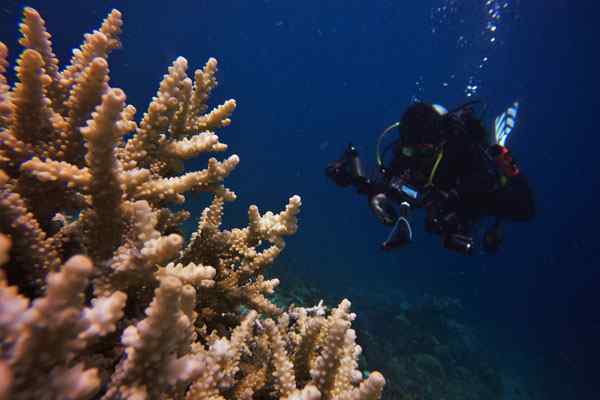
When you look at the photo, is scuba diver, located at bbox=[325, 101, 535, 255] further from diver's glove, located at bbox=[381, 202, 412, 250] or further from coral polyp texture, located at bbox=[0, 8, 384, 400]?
coral polyp texture, located at bbox=[0, 8, 384, 400]

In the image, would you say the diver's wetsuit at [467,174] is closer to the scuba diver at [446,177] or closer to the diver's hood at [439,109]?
the scuba diver at [446,177]

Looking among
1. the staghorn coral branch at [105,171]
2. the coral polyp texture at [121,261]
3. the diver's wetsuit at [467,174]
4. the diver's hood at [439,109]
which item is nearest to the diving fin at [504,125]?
the diver's wetsuit at [467,174]

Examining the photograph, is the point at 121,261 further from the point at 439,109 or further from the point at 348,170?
the point at 439,109

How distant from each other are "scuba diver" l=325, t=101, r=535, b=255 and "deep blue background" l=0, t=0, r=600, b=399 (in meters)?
13.0

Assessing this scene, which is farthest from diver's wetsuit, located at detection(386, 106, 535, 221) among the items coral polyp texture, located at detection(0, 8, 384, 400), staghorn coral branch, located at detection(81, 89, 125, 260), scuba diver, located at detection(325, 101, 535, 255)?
staghorn coral branch, located at detection(81, 89, 125, 260)

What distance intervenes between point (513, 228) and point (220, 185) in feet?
301

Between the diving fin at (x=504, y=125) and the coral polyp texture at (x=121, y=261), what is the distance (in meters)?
5.14

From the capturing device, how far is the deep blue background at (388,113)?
1199 inches

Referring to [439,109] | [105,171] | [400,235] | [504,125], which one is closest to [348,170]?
[400,235]

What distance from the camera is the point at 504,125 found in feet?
20.0

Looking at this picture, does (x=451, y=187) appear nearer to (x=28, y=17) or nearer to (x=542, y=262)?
(x=28, y=17)

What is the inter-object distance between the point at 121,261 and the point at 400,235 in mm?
3661

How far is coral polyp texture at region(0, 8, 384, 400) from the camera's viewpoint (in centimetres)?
94

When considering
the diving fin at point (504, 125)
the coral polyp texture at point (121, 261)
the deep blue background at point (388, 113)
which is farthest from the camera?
the deep blue background at point (388, 113)
